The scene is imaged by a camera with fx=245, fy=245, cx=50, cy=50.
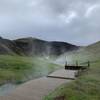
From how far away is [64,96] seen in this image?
30641 millimetres

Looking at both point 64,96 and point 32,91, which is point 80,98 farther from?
point 32,91

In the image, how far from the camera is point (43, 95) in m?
34.7

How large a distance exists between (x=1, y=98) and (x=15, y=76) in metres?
31.1

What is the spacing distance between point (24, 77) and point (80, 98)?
3524 centimetres

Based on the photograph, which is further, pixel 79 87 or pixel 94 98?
pixel 79 87

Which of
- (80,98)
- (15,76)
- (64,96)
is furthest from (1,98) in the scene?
(15,76)

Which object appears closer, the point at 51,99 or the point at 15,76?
the point at 51,99

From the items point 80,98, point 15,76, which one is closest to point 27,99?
point 80,98

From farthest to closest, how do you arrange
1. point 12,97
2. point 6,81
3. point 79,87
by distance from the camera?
point 6,81, point 79,87, point 12,97

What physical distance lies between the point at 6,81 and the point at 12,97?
991 inches

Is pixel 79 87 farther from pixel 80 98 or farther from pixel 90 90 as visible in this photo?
pixel 80 98

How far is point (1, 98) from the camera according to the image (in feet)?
105

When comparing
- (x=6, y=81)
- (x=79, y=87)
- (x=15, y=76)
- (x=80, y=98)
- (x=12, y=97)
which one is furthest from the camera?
(x=15, y=76)

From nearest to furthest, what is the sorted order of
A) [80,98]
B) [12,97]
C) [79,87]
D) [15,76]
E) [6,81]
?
1. [80,98]
2. [12,97]
3. [79,87]
4. [6,81]
5. [15,76]
